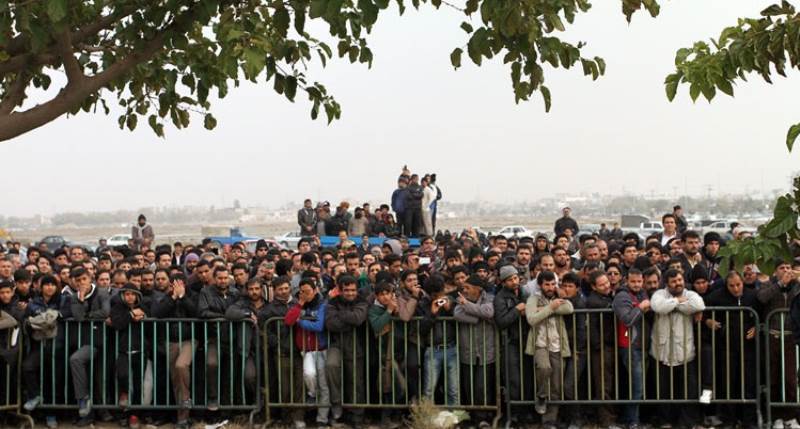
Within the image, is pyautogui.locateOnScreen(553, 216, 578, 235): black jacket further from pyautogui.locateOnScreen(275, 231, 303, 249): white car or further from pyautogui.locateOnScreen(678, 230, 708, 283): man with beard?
pyautogui.locateOnScreen(275, 231, 303, 249): white car

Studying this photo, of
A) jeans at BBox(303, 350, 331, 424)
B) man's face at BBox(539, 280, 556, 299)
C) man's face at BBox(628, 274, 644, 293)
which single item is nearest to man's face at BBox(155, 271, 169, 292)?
jeans at BBox(303, 350, 331, 424)

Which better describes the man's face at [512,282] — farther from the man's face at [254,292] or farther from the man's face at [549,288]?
the man's face at [254,292]

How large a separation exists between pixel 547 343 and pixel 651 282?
111cm

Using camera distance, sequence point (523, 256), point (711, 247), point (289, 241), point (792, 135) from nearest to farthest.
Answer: point (792, 135)
point (711, 247)
point (523, 256)
point (289, 241)

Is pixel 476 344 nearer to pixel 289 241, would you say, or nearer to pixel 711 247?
pixel 711 247

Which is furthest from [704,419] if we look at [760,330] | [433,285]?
[433,285]

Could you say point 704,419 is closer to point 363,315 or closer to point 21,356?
point 363,315

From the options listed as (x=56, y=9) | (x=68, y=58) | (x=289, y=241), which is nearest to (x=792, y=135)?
(x=56, y=9)

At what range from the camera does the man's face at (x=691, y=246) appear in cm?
1189

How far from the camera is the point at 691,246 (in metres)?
11.9

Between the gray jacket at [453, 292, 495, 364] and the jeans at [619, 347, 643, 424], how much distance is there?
1173 mm

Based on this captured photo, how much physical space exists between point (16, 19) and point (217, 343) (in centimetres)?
374

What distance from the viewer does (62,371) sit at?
980 centimetres

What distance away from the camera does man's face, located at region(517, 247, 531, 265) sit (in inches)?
498
